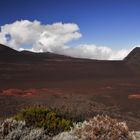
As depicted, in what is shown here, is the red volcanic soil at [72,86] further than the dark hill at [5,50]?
No

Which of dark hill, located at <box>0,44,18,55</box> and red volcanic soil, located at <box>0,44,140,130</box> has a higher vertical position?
dark hill, located at <box>0,44,18,55</box>

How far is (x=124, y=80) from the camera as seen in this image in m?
48.0

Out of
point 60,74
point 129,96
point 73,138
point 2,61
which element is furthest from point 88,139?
point 2,61

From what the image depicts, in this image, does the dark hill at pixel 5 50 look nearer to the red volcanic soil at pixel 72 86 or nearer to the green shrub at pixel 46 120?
the red volcanic soil at pixel 72 86

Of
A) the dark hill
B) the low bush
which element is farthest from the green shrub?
the dark hill

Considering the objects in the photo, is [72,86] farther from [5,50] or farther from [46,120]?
[46,120]

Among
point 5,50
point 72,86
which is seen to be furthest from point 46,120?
point 5,50

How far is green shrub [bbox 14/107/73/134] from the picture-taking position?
12.9m

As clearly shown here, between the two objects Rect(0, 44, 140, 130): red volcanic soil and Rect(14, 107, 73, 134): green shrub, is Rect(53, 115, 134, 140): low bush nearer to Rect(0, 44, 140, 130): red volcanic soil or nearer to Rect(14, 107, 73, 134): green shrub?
Rect(14, 107, 73, 134): green shrub

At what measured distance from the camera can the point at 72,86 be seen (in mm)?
41812

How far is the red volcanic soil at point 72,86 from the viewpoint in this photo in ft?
98.7

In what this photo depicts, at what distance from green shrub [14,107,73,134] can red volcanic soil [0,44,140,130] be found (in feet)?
34.7

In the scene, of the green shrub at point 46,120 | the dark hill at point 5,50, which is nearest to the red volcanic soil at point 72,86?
the dark hill at point 5,50

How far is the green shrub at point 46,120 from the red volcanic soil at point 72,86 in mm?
10568
